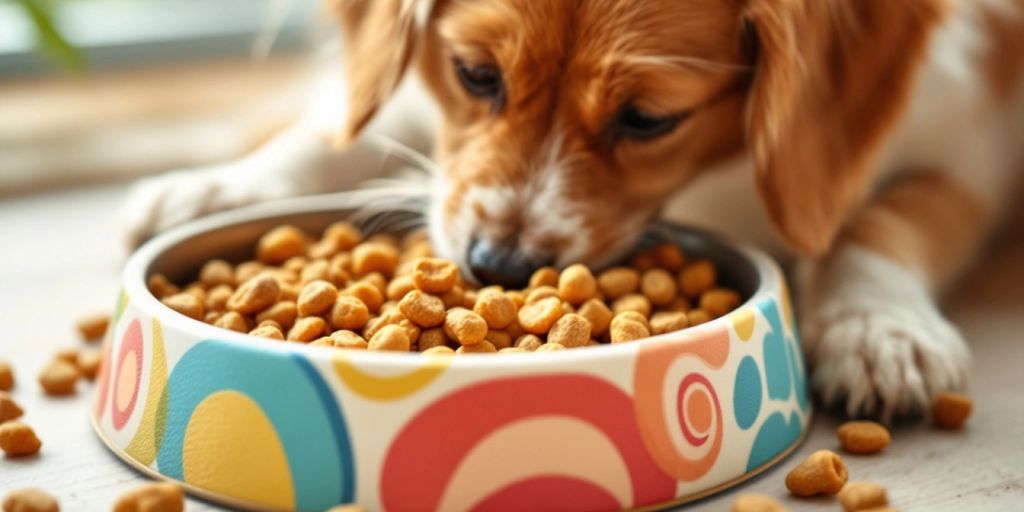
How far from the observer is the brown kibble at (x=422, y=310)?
129 cm

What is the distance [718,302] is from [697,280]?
0.27 ft

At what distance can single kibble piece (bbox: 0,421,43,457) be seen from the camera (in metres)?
1.32

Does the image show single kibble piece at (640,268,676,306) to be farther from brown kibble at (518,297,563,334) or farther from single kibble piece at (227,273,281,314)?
single kibble piece at (227,273,281,314)

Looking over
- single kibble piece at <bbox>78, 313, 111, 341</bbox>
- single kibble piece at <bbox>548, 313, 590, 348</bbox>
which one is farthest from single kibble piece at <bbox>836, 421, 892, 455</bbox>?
single kibble piece at <bbox>78, 313, 111, 341</bbox>

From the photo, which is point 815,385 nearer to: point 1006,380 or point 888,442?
point 888,442

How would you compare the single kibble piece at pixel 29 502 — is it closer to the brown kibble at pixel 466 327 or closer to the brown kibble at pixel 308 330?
the brown kibble at pixel 308 330

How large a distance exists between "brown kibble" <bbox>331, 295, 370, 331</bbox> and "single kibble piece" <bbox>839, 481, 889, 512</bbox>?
1.87 ft

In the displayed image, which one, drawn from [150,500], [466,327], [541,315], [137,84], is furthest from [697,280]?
[137,84]

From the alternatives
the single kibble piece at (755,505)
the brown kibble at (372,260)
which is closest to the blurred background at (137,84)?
the brown kibble at (372,260)

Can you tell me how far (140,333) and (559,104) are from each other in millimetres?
641

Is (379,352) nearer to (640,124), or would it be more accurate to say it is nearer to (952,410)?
(640,124)

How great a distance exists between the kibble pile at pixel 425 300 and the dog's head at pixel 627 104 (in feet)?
0.32

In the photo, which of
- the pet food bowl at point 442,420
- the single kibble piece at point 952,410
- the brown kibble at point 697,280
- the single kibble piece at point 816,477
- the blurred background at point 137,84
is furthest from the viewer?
the blurred background at point 137,84

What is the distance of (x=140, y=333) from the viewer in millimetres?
1238
